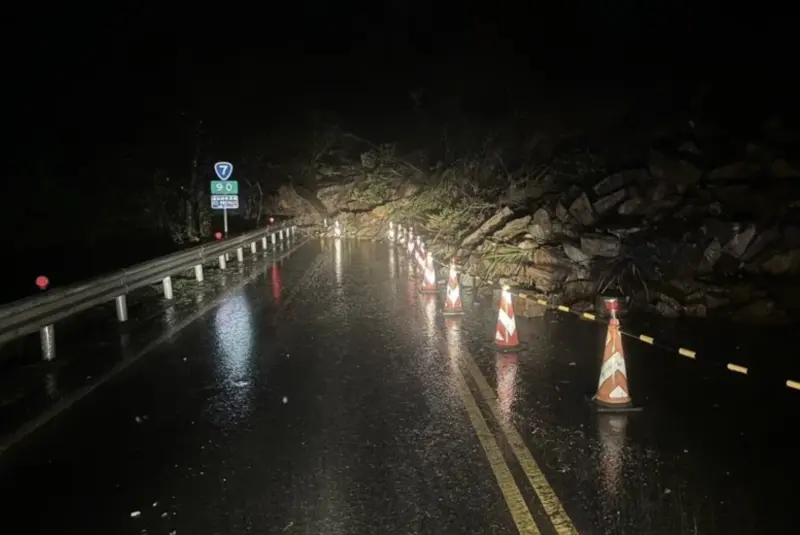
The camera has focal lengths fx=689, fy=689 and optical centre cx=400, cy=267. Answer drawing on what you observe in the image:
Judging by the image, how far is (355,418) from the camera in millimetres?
6668

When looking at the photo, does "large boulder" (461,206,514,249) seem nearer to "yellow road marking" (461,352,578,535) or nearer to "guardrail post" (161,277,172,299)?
"guardrail post" (161,277,172,299)

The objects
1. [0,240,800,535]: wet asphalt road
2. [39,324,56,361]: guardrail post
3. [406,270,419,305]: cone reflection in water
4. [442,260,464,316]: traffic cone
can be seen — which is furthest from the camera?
[406,270,419,305]: cone reflection in water

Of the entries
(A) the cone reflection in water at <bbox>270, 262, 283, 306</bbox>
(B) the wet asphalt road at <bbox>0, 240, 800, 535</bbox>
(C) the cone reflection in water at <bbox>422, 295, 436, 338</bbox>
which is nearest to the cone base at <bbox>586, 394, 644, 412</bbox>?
(B) the wet asphalt road at <bbox>0, 240, 800, 535</bbox>

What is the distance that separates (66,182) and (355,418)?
24340mm

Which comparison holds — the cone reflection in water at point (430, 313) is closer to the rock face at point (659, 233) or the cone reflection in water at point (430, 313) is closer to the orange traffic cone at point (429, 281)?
the orange traffic cone at point (429, 281)

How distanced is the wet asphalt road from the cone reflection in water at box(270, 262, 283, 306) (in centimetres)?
491

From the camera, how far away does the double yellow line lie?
14.9 ft

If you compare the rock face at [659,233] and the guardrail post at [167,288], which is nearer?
the rock face at [659,233]

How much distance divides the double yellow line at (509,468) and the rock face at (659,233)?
218 inches

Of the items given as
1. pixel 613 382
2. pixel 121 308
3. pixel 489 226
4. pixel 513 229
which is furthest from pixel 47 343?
pixel 489 226

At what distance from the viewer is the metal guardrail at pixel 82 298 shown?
348 inches

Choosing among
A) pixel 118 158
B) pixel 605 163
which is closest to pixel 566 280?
pixel 605 163

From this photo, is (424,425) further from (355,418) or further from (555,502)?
(555,502)

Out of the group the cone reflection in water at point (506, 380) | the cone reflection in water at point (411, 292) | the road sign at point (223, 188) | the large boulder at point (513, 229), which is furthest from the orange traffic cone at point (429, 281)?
the road sign at point (223, 188)
